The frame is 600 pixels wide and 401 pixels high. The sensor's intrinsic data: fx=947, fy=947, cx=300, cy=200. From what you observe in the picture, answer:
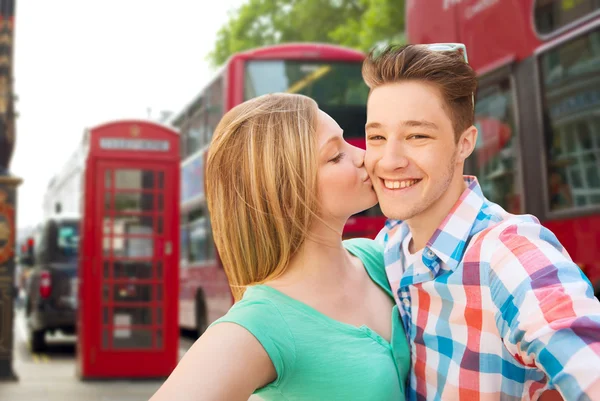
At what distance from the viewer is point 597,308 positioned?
56.4 inches

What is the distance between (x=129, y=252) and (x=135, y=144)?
43.8 inches

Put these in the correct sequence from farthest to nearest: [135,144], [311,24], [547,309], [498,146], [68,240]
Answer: [311,24], [68,240], [135,144], [498,146], [547,309]

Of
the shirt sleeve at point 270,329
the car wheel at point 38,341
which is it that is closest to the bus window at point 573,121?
the shirt sleeve at point 270,329

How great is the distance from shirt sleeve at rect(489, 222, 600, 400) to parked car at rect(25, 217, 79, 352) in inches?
459

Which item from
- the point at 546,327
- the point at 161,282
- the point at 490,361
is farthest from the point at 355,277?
the point at 161,282

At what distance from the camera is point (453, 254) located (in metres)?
1.79

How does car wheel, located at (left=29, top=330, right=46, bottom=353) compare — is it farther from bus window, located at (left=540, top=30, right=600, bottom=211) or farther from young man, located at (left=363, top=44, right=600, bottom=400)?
young man, located at (left=363, top=44, right=600, bottom=400)

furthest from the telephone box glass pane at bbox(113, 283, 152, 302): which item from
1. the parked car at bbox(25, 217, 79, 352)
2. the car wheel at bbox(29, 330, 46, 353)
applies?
the car wheel at bbox(29, 330, 46, 353)

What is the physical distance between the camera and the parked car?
1270 cm

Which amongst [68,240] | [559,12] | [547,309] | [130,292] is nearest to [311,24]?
[68,240]

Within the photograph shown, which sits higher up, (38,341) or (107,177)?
(107,177)

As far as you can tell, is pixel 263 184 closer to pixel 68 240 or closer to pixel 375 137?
pixel 375 137

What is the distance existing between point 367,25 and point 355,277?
1805 centimetres

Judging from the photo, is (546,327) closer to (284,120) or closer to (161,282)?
(284,120)
